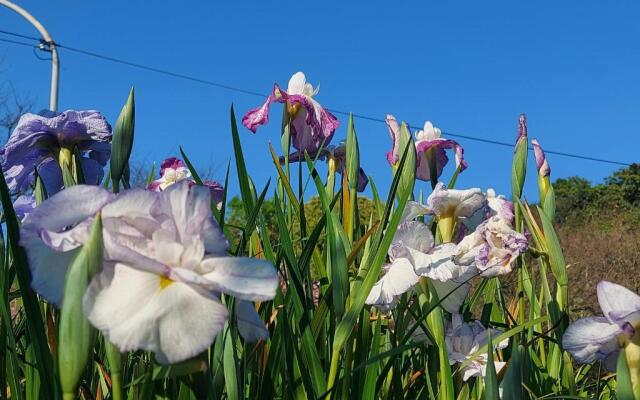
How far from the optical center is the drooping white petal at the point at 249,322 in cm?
67

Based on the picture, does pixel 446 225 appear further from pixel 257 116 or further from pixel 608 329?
pixel 257 116

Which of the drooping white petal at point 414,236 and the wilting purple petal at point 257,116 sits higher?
the wilting purple petal at point 257,116

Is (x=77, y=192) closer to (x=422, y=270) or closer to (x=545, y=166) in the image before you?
(x=422, y=270)

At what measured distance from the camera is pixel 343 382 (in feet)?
3.83

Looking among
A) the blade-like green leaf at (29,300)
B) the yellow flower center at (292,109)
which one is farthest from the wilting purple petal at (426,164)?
the blade-like green leaf at (29,300)

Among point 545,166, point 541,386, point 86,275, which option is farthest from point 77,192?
point 541,386

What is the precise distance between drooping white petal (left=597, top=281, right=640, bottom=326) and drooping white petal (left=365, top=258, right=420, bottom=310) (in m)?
0.31

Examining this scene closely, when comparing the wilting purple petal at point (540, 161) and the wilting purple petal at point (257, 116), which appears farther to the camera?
the wilting purple petal at point (257, 116)

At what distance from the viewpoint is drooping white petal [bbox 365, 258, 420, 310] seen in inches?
46.3

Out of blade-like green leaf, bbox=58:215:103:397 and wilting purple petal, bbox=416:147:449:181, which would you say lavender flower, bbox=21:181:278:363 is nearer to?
blade-like green leaf, bbox=58:215:103:397

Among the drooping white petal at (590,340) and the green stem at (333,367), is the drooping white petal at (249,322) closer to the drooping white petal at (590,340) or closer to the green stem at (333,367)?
the green stem at (333,367)

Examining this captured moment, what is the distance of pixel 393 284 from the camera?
3.91 ft

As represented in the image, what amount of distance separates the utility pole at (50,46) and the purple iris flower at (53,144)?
948cm

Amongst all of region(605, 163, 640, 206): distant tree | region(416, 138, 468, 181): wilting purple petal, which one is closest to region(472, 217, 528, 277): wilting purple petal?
region(416, 138, 468, 181): wilting purple petal
